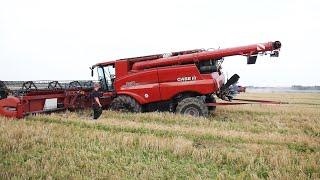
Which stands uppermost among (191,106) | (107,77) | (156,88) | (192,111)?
(107,77)

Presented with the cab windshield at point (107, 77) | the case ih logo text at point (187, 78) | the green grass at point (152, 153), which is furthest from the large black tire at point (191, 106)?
the cab windshield at point (107, 77)

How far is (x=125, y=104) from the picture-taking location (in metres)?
14.5

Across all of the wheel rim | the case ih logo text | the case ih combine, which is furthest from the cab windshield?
the wheel rim

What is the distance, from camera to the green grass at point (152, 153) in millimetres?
6109

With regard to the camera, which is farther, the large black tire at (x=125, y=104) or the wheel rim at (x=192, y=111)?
the large black tire at (x=125, y=104)

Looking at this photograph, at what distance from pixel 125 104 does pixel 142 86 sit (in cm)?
100

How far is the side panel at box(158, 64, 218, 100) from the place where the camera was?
13.4 metres

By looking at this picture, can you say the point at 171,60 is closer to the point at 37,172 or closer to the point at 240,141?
the point at 240,141

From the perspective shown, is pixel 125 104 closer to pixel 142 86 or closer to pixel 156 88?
pixel 142 86

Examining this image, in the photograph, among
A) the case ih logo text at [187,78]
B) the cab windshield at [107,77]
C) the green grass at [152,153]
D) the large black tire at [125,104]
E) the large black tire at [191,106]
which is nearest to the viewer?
the green grass at [152,153]

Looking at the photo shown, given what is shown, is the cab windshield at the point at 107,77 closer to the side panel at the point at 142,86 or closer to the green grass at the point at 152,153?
the side panel at the point at 142,86

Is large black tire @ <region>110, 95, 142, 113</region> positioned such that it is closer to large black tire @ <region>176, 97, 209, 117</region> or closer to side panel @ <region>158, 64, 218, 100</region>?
side panel @ <region>158, 64, 218, 100</region>

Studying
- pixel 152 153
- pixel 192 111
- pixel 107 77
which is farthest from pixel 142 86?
pixel 152 153

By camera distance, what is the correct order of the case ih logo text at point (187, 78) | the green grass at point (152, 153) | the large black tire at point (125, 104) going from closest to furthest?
1. the green grass at point (152, 153)
2. the case ih logo text at point (187, 78)
3. the large black tire at point (125, 104)
